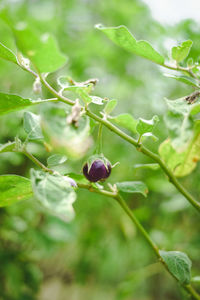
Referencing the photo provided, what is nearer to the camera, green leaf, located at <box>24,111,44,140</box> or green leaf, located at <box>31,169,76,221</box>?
green leaf, located at <box>31,169,76,221</box>

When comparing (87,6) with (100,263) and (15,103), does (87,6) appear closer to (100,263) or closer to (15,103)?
(100,263)

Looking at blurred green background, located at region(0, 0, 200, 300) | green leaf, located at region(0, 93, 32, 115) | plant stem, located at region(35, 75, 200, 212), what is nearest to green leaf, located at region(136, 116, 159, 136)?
plant stem, located at region(35, 75, 200, 212)

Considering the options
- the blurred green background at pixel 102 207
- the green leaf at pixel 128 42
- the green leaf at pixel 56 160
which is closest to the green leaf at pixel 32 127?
the green leaf at pixel 56 160

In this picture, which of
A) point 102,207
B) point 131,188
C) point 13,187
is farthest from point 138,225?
point 102,207

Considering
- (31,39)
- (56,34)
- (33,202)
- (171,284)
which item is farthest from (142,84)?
(31,39)

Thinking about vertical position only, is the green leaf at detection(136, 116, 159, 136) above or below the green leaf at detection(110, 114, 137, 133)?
above

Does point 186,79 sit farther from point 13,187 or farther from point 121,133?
point 13,187

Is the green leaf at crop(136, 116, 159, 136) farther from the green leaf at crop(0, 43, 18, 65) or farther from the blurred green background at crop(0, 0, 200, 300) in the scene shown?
the blurred green background at crop(0, 0, 200, 300)
